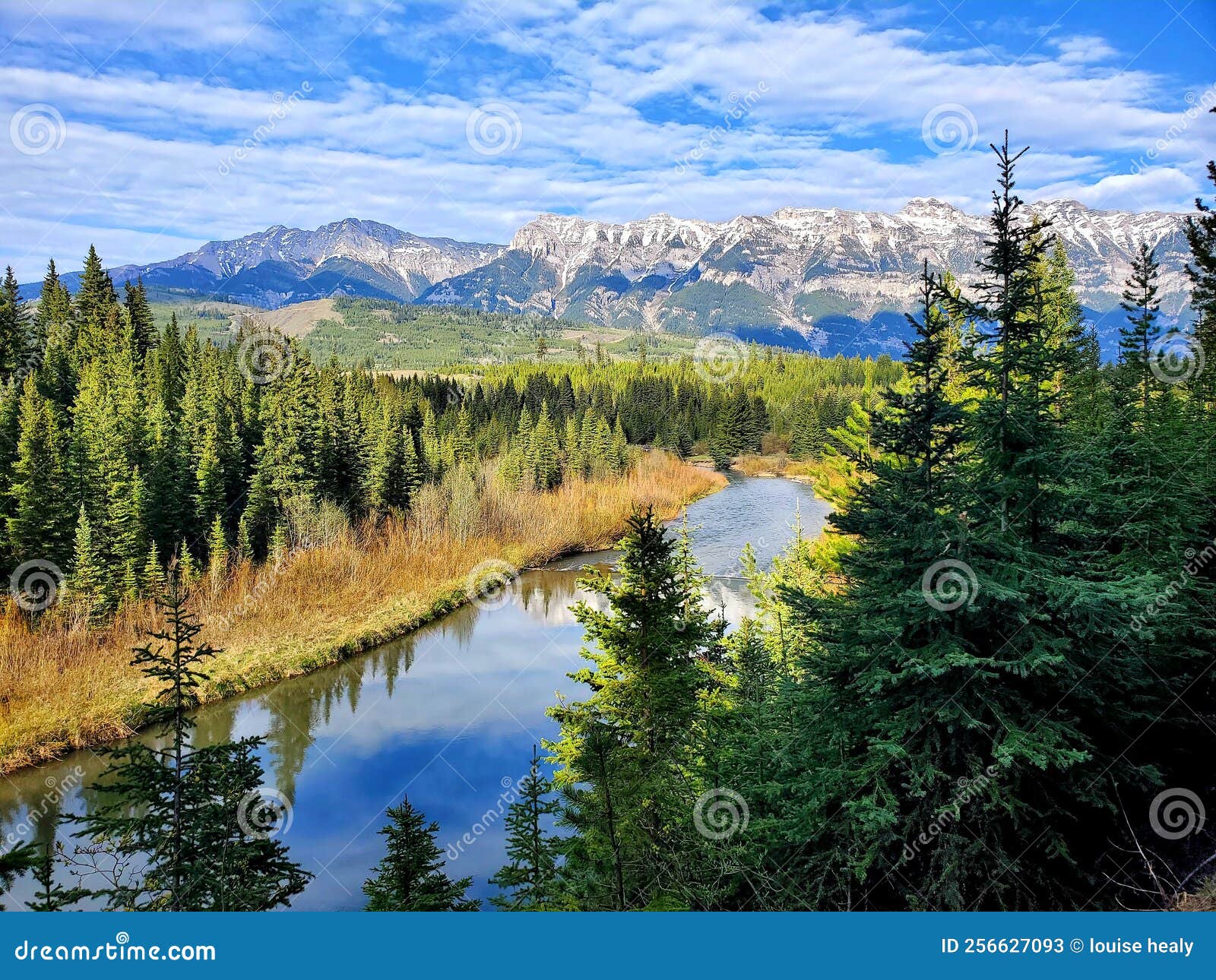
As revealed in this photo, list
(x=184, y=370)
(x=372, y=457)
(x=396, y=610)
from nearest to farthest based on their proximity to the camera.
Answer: (x=396, y=610), (x=372, y=457), (x=184, y=370)

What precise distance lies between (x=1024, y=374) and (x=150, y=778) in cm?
738

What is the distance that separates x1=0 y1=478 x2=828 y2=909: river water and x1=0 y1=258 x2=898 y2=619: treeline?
5844 mm

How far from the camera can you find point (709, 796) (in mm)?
6062

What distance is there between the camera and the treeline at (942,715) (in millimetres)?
5250

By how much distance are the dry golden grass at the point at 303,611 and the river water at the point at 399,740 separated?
2.19ft

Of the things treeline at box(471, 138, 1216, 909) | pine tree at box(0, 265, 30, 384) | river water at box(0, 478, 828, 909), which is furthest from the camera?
pine tree at box(0, 265, 30, 384)

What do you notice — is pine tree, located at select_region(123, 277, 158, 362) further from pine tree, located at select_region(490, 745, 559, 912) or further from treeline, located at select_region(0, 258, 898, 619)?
pine tree, located at select_region(490, 745, 559, 912)

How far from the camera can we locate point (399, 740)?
16.9 metres

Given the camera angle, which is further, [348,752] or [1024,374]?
[348,752]

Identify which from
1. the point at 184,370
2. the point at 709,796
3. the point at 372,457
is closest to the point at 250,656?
the point at 372,457

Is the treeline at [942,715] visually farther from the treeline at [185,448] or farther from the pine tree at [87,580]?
the pine tree at [87,580]

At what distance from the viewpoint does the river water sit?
486 inches

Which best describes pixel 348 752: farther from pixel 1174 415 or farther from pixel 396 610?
pixel 1174 415

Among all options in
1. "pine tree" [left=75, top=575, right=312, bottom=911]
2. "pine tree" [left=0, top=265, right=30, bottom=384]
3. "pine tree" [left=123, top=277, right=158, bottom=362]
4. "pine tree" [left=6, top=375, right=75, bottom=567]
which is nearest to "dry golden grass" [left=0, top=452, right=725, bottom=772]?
"pine tree" [left=6, top=375, right=75, bottom=567]
